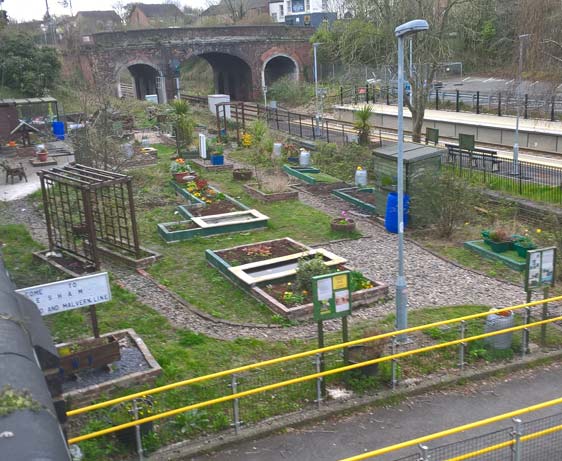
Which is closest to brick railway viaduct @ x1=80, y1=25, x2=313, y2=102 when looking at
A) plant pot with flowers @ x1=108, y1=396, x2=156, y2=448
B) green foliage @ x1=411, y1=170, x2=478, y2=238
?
green foliage @ x1=411, y1=170, x2=478, y2=238

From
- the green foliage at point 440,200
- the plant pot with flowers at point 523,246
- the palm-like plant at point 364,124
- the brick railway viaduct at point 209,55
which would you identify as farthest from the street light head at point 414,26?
the brick railway viaduct at point 209,55

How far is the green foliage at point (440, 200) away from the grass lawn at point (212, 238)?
1.92 metres

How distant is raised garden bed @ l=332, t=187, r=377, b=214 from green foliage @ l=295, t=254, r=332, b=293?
6458mm

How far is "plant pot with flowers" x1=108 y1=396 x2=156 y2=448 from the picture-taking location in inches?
320

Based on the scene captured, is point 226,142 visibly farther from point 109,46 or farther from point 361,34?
point 109,46

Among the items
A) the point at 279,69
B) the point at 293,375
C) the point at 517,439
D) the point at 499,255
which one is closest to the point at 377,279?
the point at 499,255

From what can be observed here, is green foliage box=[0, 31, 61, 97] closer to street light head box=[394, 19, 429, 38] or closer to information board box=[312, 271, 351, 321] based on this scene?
street light head box=[394, 19, 429, 38]

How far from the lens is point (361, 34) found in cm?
2998

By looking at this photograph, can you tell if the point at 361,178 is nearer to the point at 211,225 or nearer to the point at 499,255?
the point at 211,225

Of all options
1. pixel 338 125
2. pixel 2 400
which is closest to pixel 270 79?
pixel 338 125

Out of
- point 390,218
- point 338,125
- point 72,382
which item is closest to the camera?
point 72,382

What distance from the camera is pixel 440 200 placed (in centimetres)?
1688

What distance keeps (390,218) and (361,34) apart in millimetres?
15172

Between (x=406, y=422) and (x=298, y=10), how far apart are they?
88.0m
